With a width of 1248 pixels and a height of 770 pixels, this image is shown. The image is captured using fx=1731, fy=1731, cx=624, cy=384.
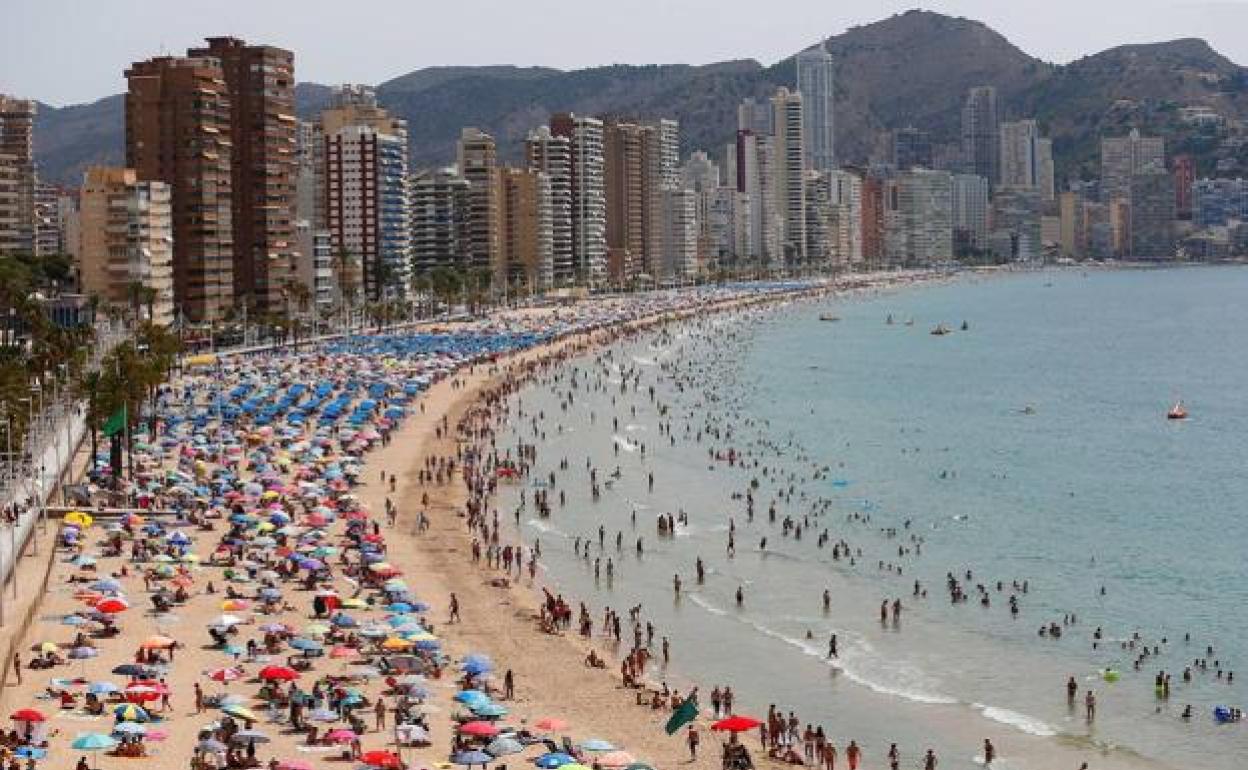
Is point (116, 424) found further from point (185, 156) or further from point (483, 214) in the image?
point (483, 214)

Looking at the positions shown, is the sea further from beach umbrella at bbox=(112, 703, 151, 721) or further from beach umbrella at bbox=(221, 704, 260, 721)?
beach umbrella at bbox=(112, 703, 151, 721)

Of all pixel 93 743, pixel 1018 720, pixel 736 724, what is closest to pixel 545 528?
pixel 1018 720

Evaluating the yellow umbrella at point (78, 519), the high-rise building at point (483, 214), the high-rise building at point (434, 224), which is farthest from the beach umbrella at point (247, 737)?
the high-rise building at point (483, 214)

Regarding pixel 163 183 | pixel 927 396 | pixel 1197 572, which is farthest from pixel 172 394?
pixel 1197 572

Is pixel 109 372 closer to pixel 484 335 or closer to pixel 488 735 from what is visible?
pixel 488 735

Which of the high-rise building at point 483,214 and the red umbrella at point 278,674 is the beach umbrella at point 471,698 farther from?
the high-rise building at point 483,214

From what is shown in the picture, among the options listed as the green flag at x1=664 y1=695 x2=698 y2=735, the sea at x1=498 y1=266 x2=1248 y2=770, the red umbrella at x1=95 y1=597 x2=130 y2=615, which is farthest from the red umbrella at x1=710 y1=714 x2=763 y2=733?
the red umbrella at x1=95 y1=597 x2=130 y2=615
